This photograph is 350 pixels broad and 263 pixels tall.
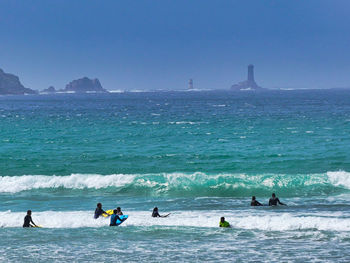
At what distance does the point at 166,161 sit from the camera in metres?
50.6

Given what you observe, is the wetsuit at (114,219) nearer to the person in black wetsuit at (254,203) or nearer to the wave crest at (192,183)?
the person in black wetsuit at (254,203)

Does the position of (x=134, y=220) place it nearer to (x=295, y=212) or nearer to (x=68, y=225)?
(x=68, y=225)

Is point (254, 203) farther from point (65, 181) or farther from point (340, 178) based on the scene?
point (65, 181)

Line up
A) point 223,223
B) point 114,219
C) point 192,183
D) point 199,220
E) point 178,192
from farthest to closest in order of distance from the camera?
point 192,183
point 178,192
point 114,219
point 199,220
point 223,223

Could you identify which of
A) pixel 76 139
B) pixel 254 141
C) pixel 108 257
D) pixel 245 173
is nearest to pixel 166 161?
pixel 245 173

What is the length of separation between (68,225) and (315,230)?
43.3 feet

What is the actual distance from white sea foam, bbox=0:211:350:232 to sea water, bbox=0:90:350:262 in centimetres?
6

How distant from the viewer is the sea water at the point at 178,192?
2424 cm

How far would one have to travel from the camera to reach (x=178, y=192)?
3922 centimetres

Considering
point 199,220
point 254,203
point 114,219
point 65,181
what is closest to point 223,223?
point 199,220

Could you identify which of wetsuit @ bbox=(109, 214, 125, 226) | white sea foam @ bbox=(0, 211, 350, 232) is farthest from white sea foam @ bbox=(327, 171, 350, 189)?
wetsuit @ bbox=(109, 214, 125, 226)

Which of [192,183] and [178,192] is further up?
[192,183]

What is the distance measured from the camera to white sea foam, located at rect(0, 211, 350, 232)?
89.1 ft

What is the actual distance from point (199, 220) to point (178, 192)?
10436 mm
